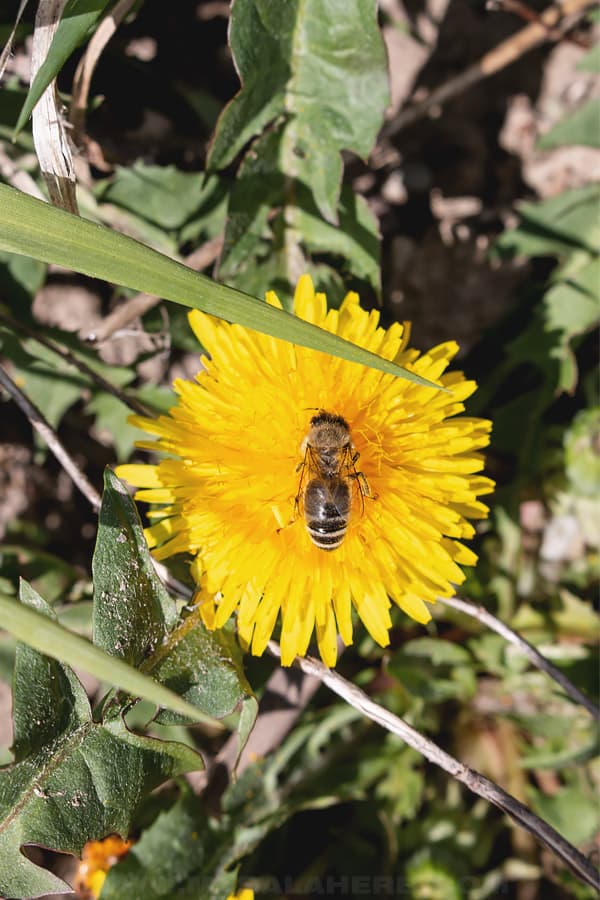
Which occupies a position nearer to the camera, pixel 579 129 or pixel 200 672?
pixel 200 672

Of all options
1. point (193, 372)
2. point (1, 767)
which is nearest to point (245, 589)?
point (1, 767)

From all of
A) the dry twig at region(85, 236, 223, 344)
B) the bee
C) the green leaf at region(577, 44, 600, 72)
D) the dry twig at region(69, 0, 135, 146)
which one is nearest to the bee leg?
the bee

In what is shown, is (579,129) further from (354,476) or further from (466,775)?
(466,775)

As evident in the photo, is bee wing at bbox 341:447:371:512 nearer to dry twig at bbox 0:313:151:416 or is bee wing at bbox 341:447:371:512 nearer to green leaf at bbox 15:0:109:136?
dry twig at bbox 0:313:151:416

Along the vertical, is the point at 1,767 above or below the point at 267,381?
below

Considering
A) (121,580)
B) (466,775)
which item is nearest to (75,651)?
(121,580)

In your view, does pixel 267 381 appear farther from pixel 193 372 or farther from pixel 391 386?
pixel 193 372
